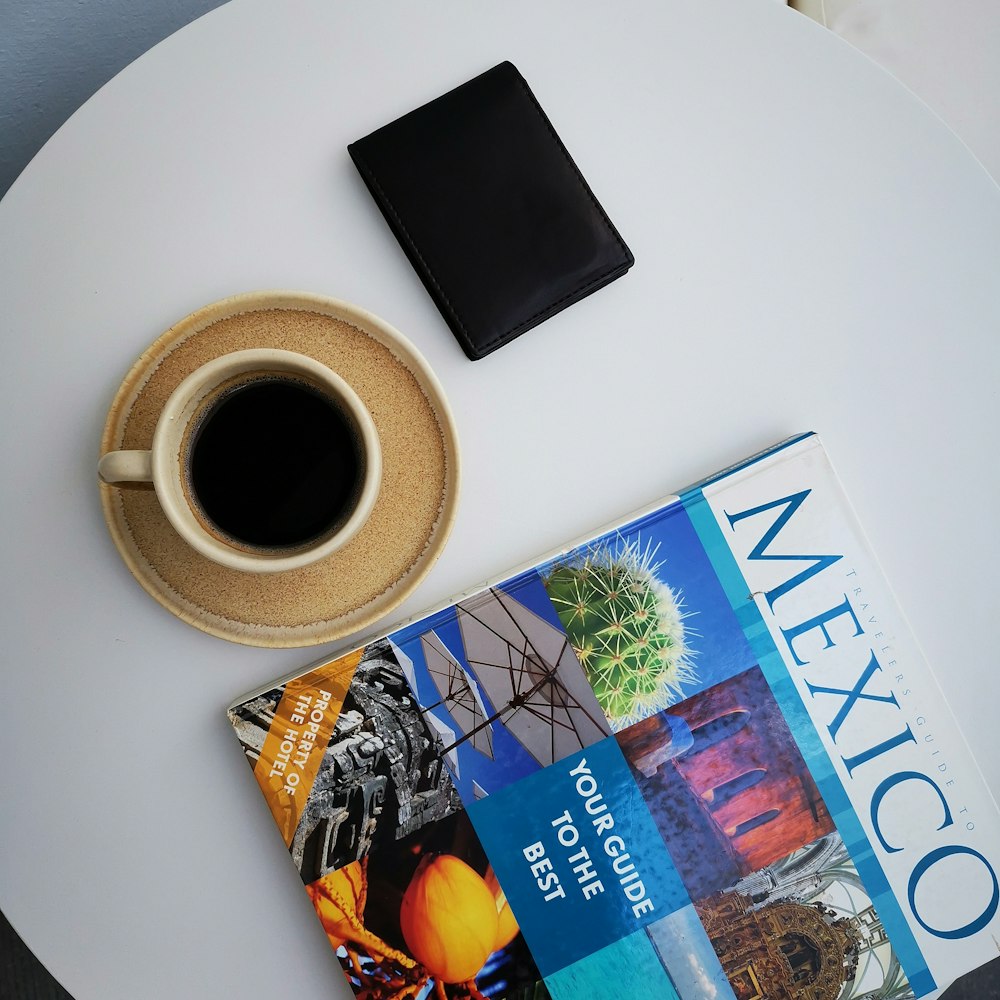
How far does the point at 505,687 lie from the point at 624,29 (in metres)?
0.49

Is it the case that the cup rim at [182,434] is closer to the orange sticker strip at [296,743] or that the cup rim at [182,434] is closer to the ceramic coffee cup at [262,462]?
the ceramic coffee cup at [262,462]

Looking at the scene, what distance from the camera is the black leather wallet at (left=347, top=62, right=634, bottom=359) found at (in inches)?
22.4

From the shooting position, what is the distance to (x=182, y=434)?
0.50 metres

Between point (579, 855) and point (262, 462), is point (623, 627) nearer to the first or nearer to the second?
point (579, 855)

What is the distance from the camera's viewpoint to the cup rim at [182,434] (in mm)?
471

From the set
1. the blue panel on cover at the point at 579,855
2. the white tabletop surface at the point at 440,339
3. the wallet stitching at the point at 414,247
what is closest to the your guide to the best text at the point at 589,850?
the blue panel on cover at the point at 579,855

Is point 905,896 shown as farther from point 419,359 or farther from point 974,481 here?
point 419,359

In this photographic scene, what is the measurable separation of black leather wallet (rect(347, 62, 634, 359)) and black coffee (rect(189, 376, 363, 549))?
121 millimetres

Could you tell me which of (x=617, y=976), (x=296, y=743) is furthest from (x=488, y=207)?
(x=617, y=976)

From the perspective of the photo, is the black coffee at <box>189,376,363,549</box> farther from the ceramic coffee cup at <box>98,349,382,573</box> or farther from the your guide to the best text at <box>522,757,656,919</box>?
the your guide to the best text at <box>522,757,656,919</box>

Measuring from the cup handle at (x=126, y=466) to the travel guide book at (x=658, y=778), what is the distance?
184mm

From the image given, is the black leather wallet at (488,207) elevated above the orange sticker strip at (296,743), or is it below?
above

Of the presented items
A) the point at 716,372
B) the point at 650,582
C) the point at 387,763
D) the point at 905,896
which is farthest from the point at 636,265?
the point at 905,896

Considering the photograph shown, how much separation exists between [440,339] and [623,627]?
0.81 feet
